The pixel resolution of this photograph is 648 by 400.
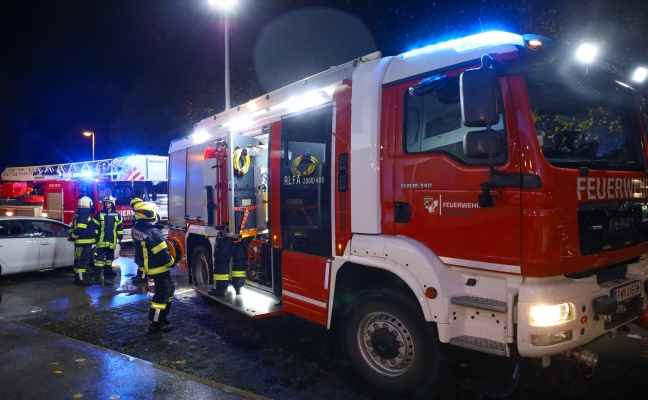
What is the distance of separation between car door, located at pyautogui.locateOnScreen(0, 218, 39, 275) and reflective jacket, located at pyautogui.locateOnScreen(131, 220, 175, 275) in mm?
4663

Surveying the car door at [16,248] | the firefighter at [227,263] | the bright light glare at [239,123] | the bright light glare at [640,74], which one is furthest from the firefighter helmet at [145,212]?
the bright light glare at [640,74]

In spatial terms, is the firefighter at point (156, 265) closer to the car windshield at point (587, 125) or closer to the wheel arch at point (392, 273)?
the wheel arch at point (392, 273)

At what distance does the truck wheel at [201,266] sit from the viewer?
680 centimetres

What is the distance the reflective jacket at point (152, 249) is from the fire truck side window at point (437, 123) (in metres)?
3.44

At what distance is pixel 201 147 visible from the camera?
278 inches

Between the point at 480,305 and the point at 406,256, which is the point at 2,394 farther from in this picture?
the point at 480,305

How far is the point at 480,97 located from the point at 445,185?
716 millimetres

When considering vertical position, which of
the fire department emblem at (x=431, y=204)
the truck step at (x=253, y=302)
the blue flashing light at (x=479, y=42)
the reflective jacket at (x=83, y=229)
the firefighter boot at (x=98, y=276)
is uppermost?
the blue flashing light at (x=479, y=42)

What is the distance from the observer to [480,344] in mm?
3098

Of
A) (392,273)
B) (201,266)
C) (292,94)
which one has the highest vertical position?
(292,94)

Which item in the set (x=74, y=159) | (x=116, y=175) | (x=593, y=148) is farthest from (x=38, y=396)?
(x=74, y=159)

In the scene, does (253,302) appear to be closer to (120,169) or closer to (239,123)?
(239,123)

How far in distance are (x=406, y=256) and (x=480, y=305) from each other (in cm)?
65

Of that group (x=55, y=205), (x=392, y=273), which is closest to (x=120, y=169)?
(x=55, y=205)
